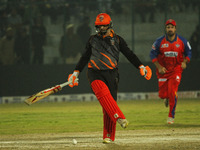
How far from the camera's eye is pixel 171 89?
1267 cm

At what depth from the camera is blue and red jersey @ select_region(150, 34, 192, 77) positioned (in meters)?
12.9

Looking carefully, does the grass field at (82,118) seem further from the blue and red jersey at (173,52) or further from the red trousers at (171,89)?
the blue and red jersey at (173,52)

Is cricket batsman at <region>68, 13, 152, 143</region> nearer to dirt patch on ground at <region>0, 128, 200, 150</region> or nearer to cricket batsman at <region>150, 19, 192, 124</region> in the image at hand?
dirt patch on ground at <region>0, 128, 200, 150</region>

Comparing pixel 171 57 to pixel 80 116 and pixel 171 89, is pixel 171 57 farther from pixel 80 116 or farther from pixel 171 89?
pixel 80 116

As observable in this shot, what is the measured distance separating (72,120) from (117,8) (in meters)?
7.22

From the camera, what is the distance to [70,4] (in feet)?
66.2

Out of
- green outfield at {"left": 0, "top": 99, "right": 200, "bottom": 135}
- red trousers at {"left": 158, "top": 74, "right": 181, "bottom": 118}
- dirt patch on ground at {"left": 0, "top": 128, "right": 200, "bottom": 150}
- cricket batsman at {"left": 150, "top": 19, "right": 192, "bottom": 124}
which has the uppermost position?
cricket batsman at {"left": 150, "top": 19, "right": 192, "bottom": 124}

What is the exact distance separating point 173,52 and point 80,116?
3594 millimetres

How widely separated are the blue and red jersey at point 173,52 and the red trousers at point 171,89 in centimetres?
17

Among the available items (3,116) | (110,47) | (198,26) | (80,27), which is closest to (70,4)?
(80,27)

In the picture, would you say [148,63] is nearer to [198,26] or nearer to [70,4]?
[198,26]

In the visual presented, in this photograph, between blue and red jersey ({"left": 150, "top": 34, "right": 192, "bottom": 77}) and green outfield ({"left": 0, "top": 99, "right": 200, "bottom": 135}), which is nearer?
→ green outfield ({"left": 0, "top": 99, "right": 200, "bottom": 135})

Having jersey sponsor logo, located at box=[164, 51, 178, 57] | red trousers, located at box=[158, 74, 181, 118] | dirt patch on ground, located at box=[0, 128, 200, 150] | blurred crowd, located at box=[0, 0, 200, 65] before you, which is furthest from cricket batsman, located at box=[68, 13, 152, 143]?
blurred crowd, located at box=[0, 0, 200, 65]

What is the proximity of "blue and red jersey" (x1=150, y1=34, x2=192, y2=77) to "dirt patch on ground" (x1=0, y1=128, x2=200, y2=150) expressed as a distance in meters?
2.07
